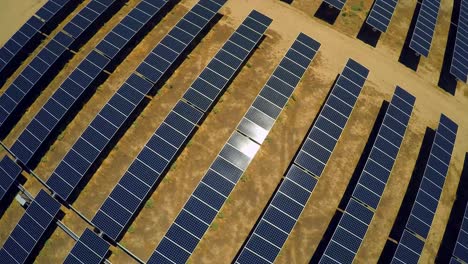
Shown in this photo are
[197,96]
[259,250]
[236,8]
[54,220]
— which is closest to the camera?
[259,250]

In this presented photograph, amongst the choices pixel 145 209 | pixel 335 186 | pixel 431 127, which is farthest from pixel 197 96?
pixel 431 127

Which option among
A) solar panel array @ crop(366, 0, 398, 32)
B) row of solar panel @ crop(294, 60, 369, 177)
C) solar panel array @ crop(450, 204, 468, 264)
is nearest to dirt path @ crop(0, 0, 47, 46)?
row of solar panel @ crop(294, 60, 369, 177)

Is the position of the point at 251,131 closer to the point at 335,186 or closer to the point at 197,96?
A: the point at 197,96

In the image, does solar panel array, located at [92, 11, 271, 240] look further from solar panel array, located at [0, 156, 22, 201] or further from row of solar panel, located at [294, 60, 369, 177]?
row of solar panel, located at [294, 60, 369, 177]

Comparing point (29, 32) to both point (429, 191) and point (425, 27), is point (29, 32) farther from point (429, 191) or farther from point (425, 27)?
point (425, 27)

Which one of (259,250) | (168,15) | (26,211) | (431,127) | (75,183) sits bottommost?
(26,211)

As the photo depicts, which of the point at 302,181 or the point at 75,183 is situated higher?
the point at 302,181
